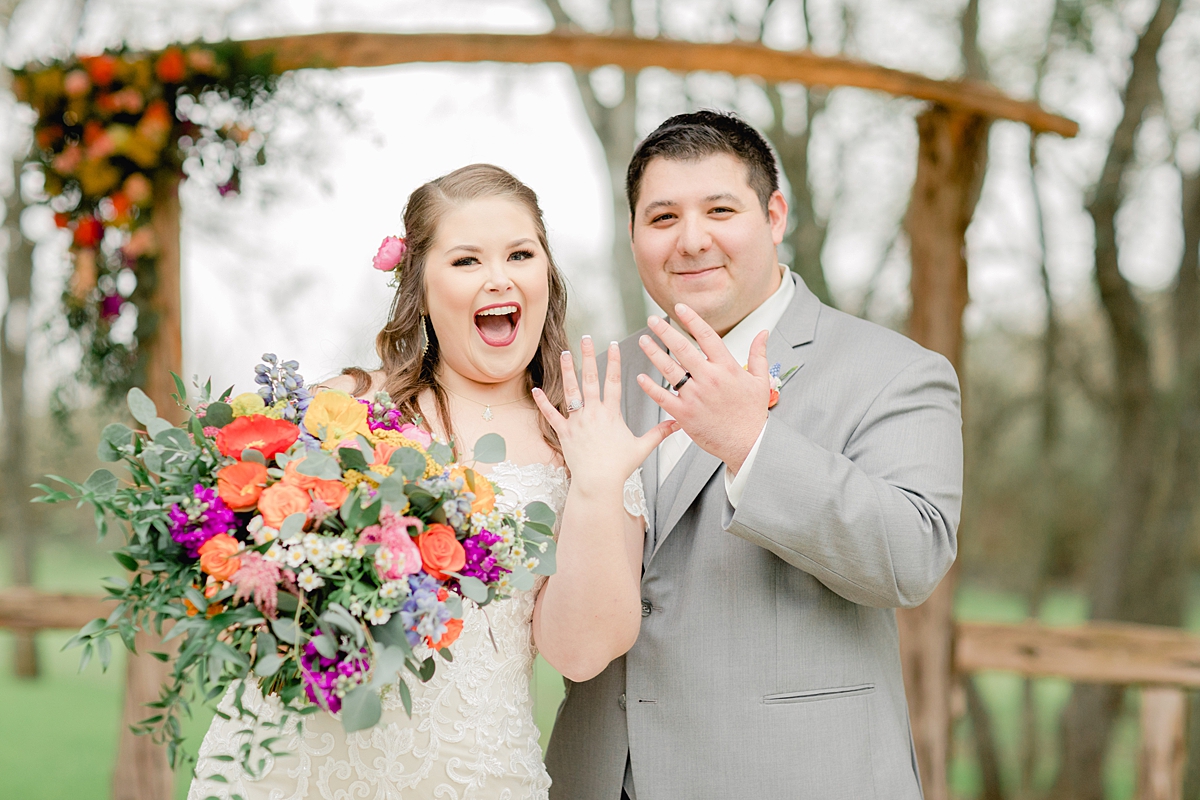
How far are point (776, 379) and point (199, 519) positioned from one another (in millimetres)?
1223

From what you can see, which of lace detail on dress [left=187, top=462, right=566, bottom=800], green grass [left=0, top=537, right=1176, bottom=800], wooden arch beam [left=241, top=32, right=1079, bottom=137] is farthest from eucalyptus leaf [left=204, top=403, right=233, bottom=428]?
green grass [left=0, top=537, right=1176, bottom=800]

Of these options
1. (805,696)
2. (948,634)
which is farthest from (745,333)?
(948,634)

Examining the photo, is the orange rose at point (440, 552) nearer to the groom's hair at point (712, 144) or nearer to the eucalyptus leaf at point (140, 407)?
the eucalyptus leaf at point (140, 407)

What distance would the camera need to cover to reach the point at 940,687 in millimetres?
3994

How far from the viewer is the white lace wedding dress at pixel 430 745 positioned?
1.93 metres

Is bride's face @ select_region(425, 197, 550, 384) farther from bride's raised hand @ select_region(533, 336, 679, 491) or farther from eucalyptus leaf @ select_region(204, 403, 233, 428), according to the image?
eucalyptus leaf @ select_region(204, 403, 233, 428)

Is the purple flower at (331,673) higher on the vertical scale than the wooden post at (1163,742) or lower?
higher

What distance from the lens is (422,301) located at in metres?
2.23

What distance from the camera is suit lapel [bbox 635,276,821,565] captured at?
214cm

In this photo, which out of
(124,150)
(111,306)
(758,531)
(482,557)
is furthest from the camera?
(111,306)

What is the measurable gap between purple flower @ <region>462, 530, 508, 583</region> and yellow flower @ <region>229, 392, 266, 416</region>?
1.41 feet

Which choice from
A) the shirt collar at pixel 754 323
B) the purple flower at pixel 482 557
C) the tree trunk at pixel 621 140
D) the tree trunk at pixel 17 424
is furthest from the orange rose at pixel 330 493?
the tree trunk at pixel 17 424

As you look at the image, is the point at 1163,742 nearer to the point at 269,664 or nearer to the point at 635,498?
the point at 635,498

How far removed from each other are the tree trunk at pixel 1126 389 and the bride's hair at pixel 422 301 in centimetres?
546
